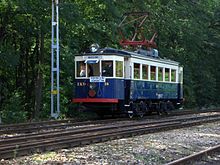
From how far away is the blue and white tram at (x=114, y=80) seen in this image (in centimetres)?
2130

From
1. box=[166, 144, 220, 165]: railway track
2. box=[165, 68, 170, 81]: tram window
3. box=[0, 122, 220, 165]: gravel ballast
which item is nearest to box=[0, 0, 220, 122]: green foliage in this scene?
box=[165, 68, 170, 81]: tram window

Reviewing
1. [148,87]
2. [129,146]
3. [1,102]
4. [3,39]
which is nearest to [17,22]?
[3,39]

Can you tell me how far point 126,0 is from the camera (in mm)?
31562

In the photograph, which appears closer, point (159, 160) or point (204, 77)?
point (159, 160)

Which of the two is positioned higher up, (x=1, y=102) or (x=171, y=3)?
(x=171, y=3)

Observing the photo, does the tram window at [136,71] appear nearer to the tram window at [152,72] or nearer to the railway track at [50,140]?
the tram window at [152,72]

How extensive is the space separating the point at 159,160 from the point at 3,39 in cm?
1685

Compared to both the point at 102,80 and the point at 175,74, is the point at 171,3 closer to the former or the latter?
the point at 175,74

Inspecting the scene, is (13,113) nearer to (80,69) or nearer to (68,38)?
(80,69)

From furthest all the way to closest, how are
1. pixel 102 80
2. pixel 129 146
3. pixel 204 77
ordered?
pixel 204 77 → pixel 102 80 → pixel 129 146

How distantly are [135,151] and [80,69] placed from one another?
36.1ft

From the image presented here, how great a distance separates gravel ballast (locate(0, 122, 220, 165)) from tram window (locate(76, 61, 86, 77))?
691cm

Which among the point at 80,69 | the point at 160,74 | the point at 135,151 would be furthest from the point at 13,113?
the point at 135,151

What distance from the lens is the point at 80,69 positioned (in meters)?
22.0
